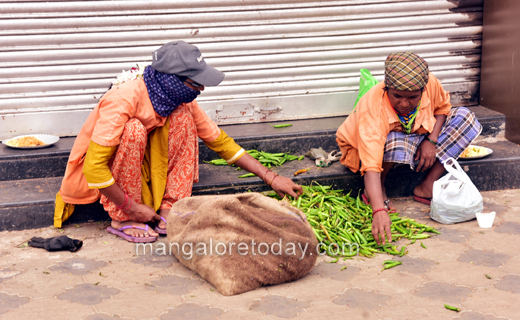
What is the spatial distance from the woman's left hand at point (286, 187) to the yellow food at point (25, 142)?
2.23m

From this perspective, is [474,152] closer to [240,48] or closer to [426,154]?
[426,154]

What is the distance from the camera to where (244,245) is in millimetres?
3107

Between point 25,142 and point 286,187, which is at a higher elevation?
point 25,142

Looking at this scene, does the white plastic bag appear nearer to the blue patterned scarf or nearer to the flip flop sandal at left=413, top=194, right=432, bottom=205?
the flip flop sandal at left=413, top=194, right=432, bottom=205

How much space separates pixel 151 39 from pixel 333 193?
91.8 inches

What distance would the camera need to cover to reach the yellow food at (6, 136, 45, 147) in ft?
15.1

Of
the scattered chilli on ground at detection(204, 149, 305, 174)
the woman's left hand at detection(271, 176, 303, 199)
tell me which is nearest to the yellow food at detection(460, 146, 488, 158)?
the scattered chilli on ground at detection(204, 149, 305, 174)

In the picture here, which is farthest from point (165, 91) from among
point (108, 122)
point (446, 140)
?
point (446, 140)

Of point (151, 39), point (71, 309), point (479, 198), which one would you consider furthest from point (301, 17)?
point (71, 309)

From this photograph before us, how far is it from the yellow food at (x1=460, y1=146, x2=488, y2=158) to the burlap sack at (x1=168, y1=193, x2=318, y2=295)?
2.18 metres

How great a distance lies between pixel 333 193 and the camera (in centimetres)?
431

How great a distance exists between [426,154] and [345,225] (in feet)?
3.33

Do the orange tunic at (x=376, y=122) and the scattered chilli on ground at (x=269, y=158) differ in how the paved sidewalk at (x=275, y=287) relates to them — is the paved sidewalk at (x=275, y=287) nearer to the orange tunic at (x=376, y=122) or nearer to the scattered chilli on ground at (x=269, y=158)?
the orange tunic at (x=376, y=122)

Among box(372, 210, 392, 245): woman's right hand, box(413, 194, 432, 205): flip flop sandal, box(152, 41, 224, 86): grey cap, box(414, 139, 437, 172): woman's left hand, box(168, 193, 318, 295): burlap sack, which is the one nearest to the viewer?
box(168, 193, 318, 295): burlap sack
